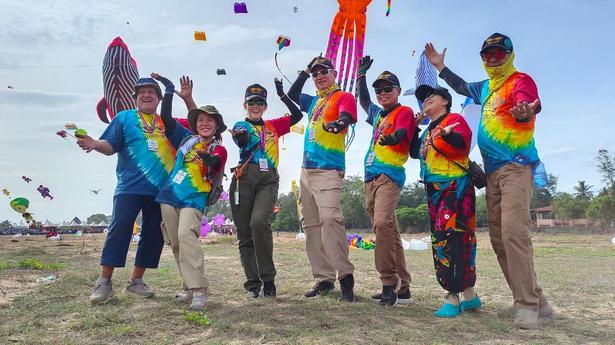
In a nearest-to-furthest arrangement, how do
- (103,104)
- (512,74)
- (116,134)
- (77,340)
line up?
(77,340), (512,74), (116,134), (103,104)

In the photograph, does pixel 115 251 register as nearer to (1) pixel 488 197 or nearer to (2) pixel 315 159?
(2) pixel 315 159

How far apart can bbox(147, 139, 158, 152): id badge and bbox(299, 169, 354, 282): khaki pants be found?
1476 millimetres

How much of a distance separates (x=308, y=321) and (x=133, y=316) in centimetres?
140

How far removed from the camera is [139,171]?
4.43 meters

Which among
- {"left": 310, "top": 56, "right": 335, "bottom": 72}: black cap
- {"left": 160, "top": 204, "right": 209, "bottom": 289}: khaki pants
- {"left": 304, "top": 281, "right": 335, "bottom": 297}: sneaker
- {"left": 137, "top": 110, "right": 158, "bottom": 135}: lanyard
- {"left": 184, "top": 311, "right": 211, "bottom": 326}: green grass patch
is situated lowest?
{"left": 184, "top": 311, "right": 211, "bottom": 326}: green grass patch

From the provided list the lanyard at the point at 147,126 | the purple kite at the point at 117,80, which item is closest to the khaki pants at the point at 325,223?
the lanyard at the point at 147,126

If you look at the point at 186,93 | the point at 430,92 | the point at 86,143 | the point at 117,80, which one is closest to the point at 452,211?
the point at 430,92

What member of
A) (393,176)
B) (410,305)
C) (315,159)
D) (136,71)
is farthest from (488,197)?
(136,71)

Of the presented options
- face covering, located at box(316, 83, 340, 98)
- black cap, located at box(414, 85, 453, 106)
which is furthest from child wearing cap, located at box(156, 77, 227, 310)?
black cap, located at box(414, 85, 453, 106)

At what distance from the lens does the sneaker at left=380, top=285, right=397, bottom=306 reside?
4109mm

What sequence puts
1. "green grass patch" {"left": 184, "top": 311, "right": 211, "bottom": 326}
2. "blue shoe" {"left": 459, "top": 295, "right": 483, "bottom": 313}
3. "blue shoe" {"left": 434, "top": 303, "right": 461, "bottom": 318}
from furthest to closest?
1. "blue shoe" {"left": 459, "top": 295, "right": 483, "bottom": 313}
2. "blue shoe" {"left": 434, "top": 303, "right": 461, "bottom": 318}
3. "green grass patch" {"left": 184, "top": 311, "right": 211, "bottom": 326}

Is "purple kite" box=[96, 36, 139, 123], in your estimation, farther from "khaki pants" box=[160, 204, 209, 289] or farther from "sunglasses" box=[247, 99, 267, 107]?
"khaki pants" box=[160, 204, 209, 289]

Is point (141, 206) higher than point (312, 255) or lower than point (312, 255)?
higher

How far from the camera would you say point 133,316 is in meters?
3.66
